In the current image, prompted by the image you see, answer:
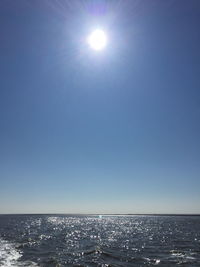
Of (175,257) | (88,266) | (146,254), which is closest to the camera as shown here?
(88,266)

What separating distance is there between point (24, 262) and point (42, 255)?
498 cm

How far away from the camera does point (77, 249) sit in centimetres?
3781

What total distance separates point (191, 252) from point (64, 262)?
51.6 ft

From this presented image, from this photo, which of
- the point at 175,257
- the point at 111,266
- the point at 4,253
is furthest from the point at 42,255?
the point at 175,257

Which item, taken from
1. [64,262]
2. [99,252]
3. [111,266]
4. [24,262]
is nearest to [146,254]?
[99,252]

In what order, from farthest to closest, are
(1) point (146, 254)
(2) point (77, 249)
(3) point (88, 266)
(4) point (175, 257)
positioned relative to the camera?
(2) point (77, 249)
(1) point (146, 254)
(4) point (175, 257)
(3) point (88, 266)

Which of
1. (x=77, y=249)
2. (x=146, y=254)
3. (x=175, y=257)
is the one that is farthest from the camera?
(x=77, y=249)

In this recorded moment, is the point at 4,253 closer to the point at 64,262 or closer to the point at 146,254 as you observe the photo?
the point at 64,262

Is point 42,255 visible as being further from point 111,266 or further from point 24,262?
point 111,266

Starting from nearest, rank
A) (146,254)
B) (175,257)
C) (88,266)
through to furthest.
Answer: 1. (88,266)
2. (175,257)
3. (146,254)

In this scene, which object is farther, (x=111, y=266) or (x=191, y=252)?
(x=191, y=252)

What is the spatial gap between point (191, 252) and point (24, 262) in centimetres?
1955

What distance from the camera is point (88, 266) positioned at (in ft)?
89.0

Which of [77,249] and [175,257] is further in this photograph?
[77,249]
